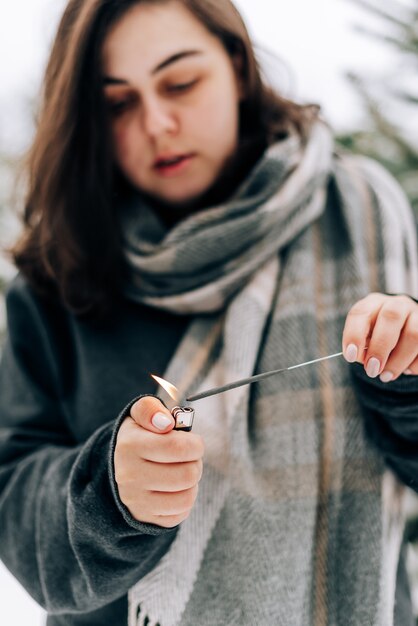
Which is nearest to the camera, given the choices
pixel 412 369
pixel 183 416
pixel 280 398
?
pixel 183 416

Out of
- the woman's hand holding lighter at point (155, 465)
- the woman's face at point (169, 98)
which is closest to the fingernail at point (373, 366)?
the woman's hand holding lighter at point (155, 465)

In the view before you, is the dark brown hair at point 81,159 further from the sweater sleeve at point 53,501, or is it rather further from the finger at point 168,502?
the finger at point 168,502

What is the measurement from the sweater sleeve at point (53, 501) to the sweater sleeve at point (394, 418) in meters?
0.23

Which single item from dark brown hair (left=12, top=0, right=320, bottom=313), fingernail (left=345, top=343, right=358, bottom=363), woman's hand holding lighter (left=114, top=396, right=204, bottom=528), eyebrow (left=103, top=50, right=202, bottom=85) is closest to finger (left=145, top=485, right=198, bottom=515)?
woman's hand holding lighter (left=114, top=396, right=204, bottom=528)

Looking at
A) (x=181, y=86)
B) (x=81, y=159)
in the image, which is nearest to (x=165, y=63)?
(x=181, y=86)

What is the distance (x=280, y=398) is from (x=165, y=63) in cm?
39

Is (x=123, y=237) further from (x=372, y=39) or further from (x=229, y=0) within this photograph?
(x=372, y=39)

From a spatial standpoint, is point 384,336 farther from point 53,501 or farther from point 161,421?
point 53,501

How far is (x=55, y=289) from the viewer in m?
0.73

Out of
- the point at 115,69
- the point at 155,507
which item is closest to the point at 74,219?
the point at 115,69

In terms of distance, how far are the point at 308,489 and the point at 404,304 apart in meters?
0.23

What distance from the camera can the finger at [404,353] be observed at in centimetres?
44

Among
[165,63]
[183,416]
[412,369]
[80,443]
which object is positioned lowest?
[80,443]

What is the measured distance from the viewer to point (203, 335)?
2.24 ft
